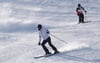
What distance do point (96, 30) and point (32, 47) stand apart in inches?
186

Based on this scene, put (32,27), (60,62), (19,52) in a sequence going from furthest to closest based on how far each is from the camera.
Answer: (32,27) → (19,52) → (60,62)

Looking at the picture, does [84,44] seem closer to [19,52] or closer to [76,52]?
[76,52]

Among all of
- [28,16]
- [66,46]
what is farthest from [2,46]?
[28,16]

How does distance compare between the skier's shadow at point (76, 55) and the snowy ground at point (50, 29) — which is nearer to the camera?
the skier's shadow at point (76, 55)

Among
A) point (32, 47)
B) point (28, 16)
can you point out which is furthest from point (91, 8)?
point (32, 47)

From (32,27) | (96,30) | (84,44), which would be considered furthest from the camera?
(32,27)

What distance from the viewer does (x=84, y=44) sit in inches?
712

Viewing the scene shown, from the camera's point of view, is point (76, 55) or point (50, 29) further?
point (50, 29)

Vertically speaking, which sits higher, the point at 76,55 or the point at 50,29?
the point at 76,55

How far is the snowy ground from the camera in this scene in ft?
55.9

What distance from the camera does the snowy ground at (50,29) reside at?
17.0m

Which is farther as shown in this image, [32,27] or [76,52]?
[32,27]

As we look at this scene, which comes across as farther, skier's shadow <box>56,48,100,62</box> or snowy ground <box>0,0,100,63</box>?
snowy ground <box>0,0,100,63</box>

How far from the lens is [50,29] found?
29906mm
